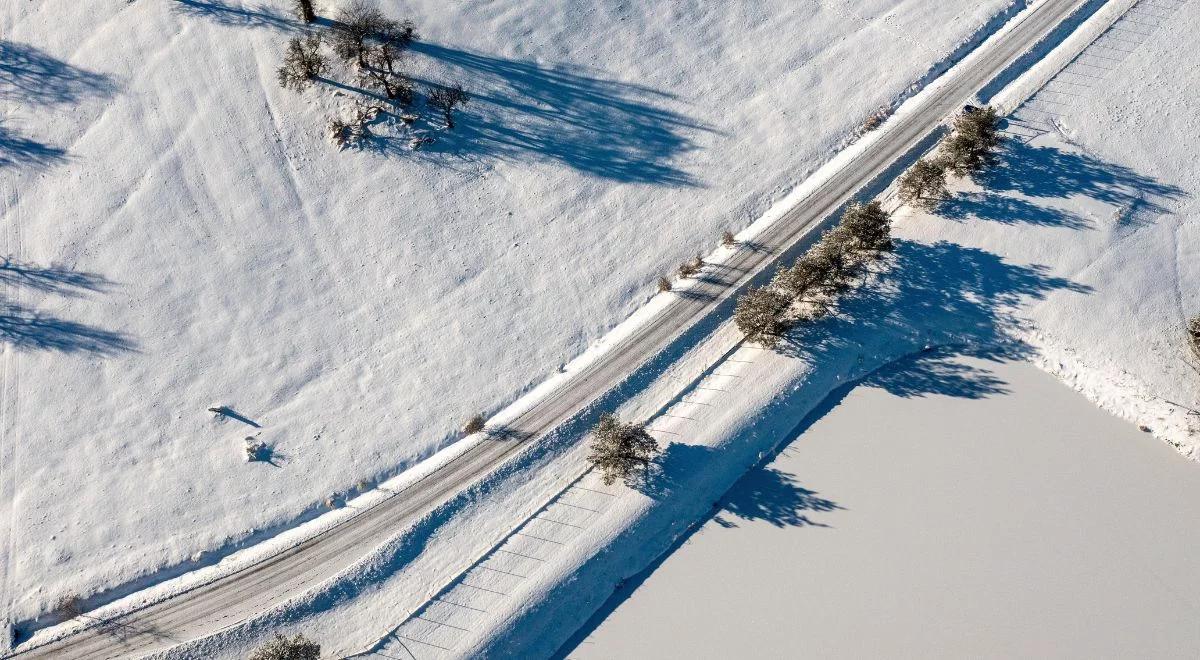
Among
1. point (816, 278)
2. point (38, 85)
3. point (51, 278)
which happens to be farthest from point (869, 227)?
point (38, 85)

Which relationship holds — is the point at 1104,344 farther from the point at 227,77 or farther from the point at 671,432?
the point at 227,77

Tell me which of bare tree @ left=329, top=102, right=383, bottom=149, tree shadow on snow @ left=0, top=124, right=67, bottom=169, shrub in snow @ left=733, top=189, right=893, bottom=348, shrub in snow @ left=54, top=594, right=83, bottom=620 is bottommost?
shrub in snow @ left=54, top=594, right=83, bottom=620

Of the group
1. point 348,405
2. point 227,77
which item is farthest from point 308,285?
point 227,77

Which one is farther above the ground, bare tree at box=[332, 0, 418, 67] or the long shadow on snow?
bare tree at box=[332, 0, 418, 67]

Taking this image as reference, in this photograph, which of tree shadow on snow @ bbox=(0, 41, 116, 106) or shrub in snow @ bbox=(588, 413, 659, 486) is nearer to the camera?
shrub in snow @ bbox=(588, 413, 659, 486)

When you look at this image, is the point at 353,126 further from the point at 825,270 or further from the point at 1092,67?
the point at 1092,67

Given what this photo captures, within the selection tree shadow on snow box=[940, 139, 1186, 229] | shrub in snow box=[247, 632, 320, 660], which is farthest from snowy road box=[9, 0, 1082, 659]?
tree shadow on snow box=[940, 139, 1186, 229]

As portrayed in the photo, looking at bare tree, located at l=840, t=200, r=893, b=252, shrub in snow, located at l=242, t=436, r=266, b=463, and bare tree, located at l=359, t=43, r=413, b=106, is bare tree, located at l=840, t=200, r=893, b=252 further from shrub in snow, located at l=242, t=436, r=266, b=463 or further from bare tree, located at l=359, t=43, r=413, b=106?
shrub in snow, located at l=242, t=436, r=266, b=463
